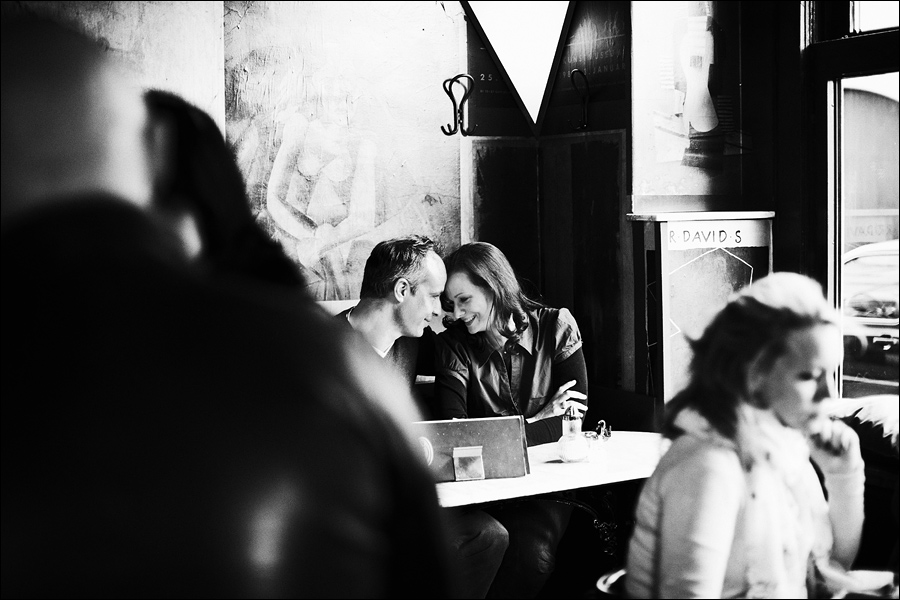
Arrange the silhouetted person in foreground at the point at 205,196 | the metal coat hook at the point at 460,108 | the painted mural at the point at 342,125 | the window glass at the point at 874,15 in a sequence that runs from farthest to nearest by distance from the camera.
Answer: the metal coat hook at the point at 460,108
the painted mural at the point at 342,125
the window glass at the point at 874,15
the silhouetted person in foreground at the point at 205,196

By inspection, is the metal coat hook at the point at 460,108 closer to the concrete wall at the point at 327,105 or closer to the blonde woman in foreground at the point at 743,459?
the concrete wall at the point at 327,105

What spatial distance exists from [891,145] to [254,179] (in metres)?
2.30

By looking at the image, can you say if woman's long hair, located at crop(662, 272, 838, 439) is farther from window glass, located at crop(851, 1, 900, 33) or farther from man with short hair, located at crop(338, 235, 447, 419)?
window glass, located at crop(851, 1, 900, 33)

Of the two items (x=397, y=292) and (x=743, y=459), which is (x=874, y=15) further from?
(x=743, y=459)

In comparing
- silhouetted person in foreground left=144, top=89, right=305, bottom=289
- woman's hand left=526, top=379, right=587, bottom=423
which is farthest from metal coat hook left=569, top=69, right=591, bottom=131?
silhouetted person in foreground left=144, top=89, right=305, bottom=289

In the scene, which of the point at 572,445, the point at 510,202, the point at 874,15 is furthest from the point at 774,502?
the point at 510,202

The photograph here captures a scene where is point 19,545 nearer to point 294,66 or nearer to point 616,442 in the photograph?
point 616,442

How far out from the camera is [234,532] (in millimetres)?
402

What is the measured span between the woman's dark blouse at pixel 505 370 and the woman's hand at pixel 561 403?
82 millimetres

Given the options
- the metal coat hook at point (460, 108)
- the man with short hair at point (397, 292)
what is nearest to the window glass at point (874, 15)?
the metal coat hook at point (460, 108)

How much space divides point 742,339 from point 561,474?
1339 mm

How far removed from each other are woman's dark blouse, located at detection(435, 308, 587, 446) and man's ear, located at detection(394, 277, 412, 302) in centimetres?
33

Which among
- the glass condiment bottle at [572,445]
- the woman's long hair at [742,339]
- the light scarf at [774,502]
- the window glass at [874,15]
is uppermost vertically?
the window glass at [874,15]

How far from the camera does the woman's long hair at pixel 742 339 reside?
56.5 inches
